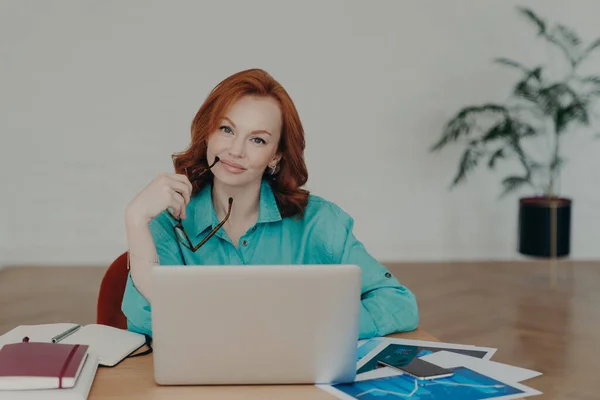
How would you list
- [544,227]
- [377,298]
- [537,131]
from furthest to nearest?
1. [537,131]
2. [544,227]
3. [377,298]

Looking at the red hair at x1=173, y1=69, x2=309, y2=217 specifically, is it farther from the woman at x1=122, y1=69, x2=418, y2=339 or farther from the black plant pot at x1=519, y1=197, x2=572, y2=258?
the black plant pot at x1=519, y1=197, x2=572, y2=258

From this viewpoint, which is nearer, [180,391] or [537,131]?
[180,391]

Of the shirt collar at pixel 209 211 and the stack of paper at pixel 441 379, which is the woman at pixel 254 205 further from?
the stack of paper at pixel 441 379

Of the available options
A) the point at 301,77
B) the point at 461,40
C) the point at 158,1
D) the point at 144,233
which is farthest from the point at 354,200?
the point at 144,233

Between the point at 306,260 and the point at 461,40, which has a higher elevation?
the point at 461,40

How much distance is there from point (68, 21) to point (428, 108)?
9.11 feet

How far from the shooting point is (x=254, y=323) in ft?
4.92

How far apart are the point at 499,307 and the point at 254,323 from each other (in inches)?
149

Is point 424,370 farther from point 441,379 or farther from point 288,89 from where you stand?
point 288,89

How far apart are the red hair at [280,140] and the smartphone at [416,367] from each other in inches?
25.8

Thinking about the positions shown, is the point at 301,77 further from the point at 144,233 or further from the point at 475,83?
the point at 144,233

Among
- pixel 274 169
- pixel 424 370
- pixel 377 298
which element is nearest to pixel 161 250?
pixel 274 169

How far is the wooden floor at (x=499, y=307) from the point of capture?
396 centimetres

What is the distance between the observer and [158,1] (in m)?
6.04
